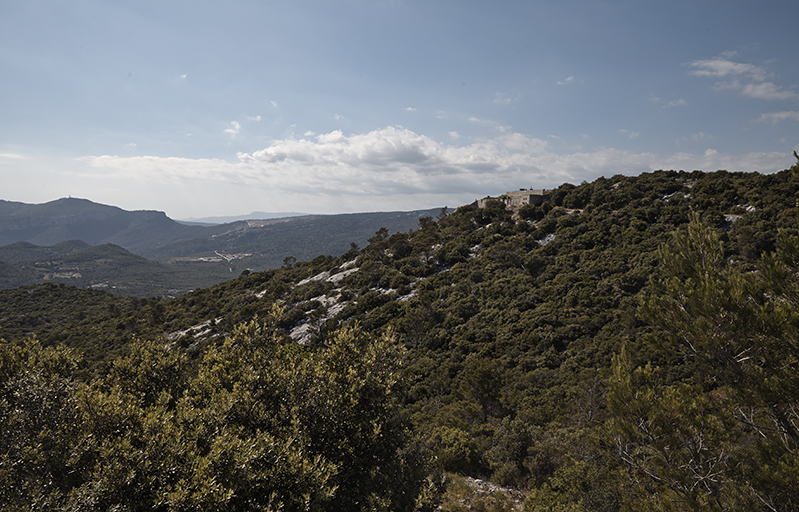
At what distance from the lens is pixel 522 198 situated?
80250 mm

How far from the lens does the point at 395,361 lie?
420 inches

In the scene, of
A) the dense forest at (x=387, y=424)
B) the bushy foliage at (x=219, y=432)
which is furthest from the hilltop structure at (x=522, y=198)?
the bushy foliage at (x=219, y=432)

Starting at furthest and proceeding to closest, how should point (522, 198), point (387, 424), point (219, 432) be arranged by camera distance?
point (522, 198)
point (387, 424)
point (219, 432)

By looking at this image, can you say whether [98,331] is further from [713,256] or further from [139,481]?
[713,256]

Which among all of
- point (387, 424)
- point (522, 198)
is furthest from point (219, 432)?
point (522, 198)

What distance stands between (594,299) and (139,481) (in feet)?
131

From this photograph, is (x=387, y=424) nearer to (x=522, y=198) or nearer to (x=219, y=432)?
(x=219, y=432)

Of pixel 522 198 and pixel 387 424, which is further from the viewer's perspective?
pixel 522 198

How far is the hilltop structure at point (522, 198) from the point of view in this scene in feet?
252

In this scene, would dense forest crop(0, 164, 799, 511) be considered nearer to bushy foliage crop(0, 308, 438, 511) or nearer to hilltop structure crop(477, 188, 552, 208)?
bushy foliage crop(0, 308, 438, 511)

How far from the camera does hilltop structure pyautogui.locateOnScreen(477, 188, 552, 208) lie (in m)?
76.8

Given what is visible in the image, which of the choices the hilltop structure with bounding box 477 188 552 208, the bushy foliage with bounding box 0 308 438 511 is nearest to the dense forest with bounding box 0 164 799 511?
→ the bushy foliage with bounding box 0 308 438 511

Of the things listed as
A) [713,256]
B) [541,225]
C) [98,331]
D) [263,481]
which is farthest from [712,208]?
[98,331]

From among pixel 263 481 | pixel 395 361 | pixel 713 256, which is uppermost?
pixel 713 256
